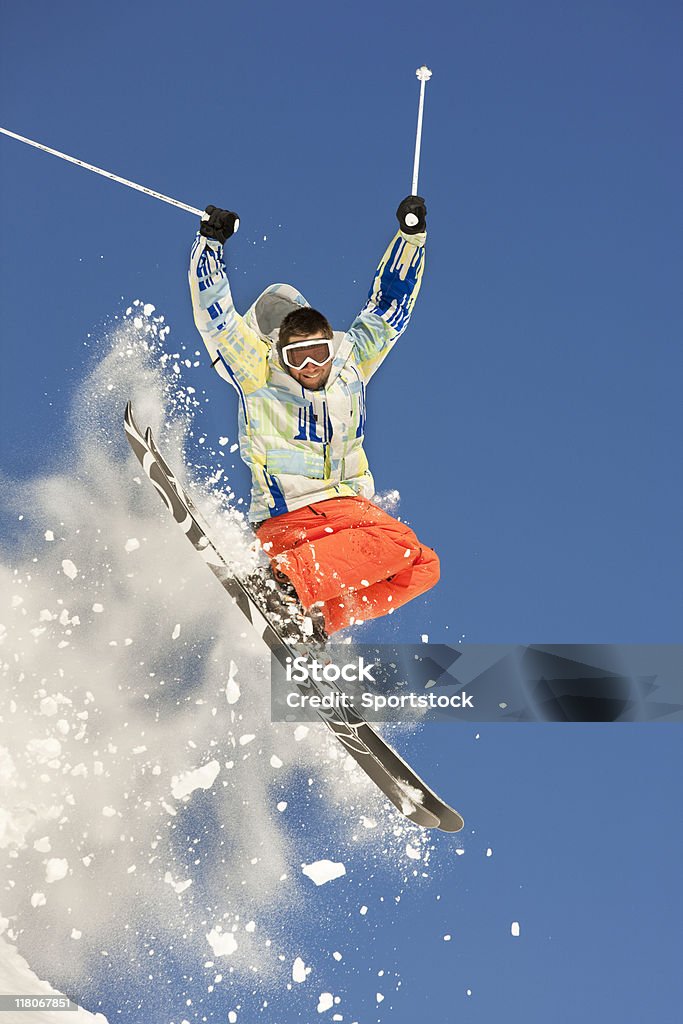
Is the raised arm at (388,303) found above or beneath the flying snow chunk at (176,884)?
above

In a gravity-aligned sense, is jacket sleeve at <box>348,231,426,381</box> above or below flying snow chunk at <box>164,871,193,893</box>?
above

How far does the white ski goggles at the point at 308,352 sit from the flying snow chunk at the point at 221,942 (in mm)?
1846

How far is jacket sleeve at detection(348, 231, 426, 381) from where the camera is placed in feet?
10.0

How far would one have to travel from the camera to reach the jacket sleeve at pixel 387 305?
305cm

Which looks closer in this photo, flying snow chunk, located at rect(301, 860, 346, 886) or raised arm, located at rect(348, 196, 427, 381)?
raised arm, located at rect(348, 196, 427, 381)

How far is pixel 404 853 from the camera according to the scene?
3.70 meters

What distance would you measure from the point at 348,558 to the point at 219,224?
83 cm

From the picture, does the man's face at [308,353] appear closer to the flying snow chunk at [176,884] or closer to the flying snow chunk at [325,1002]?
the flying snow chunk at [176,884]

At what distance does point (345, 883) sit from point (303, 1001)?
0.36 meters

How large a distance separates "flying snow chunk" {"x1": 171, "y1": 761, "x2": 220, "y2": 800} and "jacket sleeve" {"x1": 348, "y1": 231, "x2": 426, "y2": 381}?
1.44m

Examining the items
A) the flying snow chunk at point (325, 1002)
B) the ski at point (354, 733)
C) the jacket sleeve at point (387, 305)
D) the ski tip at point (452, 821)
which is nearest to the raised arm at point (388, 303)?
the jacket sleeve at point (387, 305)

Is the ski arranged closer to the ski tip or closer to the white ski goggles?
the ski tip

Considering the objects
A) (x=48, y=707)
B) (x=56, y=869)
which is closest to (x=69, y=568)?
(x=48, y=707)

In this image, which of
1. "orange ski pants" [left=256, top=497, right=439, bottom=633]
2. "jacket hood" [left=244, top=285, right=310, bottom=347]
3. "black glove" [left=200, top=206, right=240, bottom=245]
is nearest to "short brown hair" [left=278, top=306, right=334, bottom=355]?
"jacket hood" [left=244, top=285, right=310, bottom=347]
